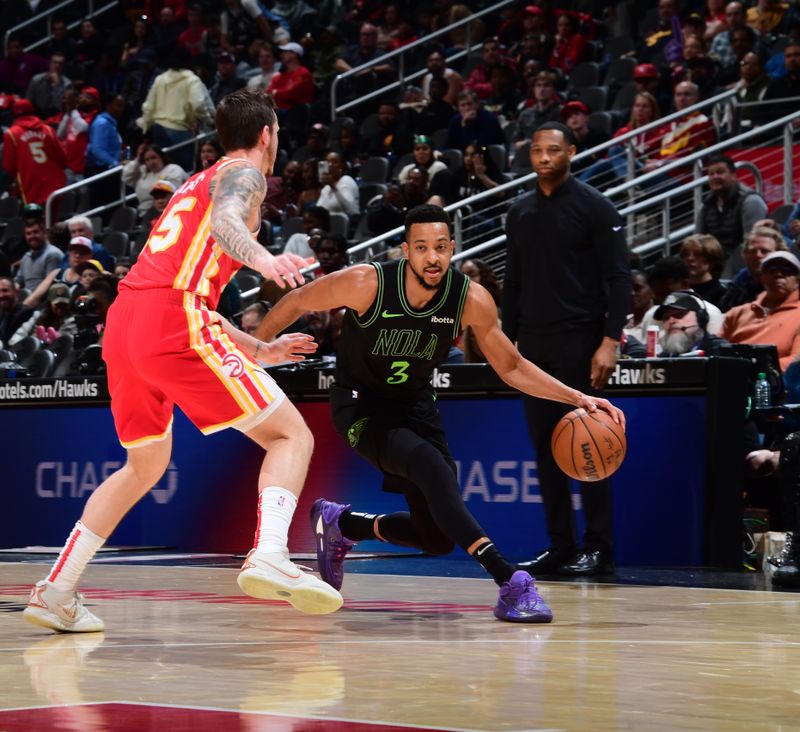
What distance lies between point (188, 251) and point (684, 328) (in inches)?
167

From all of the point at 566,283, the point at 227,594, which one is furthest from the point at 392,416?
the point at 566,283

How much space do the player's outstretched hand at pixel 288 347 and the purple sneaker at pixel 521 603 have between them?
3.79 feet

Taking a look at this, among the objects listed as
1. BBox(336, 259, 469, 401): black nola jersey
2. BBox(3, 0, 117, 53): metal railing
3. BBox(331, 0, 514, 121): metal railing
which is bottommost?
BBox(336, 259, 469, 401): black nola jersey

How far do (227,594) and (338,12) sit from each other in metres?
14.6

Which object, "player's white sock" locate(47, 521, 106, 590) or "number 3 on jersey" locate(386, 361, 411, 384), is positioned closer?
"player's white sock" locate(47, 521, 106, 590)

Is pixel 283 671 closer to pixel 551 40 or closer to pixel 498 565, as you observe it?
pixel 498 565

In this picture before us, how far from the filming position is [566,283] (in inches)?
302

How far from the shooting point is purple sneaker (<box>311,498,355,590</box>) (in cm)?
671

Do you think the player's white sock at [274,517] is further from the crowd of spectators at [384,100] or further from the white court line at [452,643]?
the crowd of spectators at [384,100]

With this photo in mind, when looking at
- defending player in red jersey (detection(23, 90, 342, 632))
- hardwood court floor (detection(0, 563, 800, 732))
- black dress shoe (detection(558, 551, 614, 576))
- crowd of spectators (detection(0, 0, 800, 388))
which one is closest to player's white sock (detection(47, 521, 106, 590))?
defending player in red jersey (detection(23, 90, 342, 632))

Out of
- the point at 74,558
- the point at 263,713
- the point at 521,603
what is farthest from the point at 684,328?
the point at 263,713

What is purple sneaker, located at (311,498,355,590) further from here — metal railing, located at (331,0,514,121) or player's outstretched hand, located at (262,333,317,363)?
metal railing, located at (331,0,514,121)

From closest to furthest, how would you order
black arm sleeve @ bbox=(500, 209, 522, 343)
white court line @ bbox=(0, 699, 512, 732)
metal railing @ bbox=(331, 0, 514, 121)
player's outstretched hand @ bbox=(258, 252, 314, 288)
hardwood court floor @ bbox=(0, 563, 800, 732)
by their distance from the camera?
1. white court line @ bbox=(0, 699, 512, 732)
2. hardwood court floor @ bbox=(0, 563, 800, 732)
3. player's outstretched hand @ bbox=(258, 252, 314, 288)
4. black arm sleeve @ bbox=(500, 209, 522, 343)
5. metal railing @ bbox=(331, 0, 514, 121)

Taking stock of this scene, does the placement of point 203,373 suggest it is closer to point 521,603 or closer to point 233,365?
point 233,365
